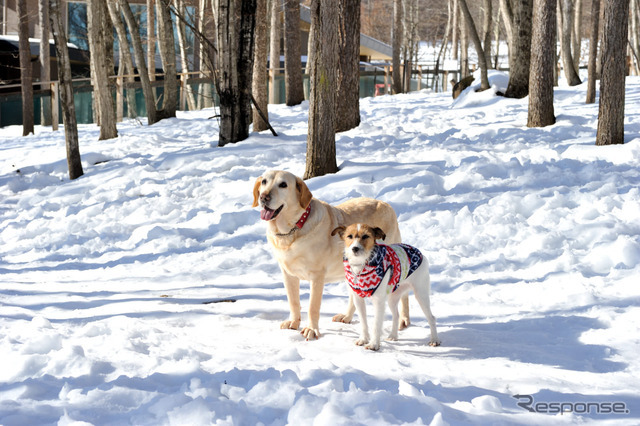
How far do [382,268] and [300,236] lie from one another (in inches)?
34.8

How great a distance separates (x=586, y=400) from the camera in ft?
12.7

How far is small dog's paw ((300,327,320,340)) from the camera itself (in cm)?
536

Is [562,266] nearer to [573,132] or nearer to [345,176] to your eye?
[345,176]

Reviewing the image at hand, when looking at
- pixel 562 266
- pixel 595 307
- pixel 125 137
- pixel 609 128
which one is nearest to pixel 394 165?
pixel 609 128

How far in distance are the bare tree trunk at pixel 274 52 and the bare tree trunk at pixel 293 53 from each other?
1.81ft

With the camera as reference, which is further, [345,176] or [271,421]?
[345,176]

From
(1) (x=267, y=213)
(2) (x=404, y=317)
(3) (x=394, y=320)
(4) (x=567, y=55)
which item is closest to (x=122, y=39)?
(4) (x=567, y=55)

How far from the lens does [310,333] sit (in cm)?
538

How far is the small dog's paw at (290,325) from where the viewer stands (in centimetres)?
567

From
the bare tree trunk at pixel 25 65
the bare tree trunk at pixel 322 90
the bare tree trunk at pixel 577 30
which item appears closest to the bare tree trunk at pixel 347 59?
the bare tree trunk at pixel 322 90

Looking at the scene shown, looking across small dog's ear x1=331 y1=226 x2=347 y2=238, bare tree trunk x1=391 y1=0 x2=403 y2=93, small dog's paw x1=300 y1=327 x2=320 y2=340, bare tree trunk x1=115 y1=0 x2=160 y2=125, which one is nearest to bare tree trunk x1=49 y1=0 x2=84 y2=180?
bare tree trunk x1=115 y1=0 x2=160 y2=125

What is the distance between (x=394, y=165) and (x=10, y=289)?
615 cm

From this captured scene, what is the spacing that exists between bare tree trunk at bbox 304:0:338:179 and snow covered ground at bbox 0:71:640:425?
45 cm

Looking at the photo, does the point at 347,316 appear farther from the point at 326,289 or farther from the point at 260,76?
the point at 260,76
